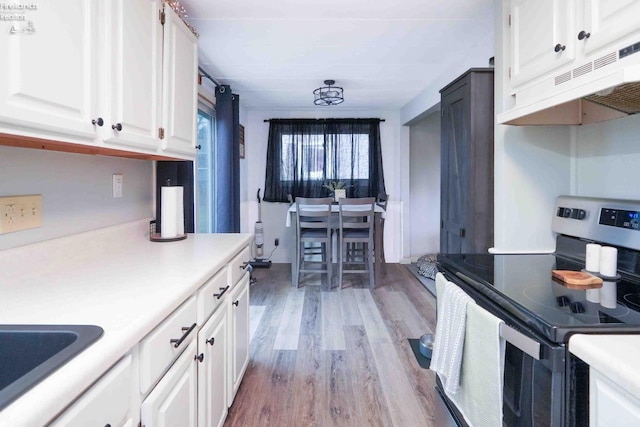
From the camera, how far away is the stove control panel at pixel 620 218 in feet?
4.16

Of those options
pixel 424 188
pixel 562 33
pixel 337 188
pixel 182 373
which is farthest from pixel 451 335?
pixel 424 188

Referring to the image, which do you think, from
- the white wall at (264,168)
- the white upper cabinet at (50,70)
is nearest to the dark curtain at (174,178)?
the white upper cabinet at (50,70)

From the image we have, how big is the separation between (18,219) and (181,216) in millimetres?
853

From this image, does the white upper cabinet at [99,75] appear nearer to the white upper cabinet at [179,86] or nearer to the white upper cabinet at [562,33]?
the white upper cabinet at [179,86]

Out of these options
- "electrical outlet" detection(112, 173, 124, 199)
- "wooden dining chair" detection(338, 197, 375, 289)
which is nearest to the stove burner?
"electrical outlet" detection(112, 173, 124, 199)

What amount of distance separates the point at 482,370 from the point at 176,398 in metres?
0.91

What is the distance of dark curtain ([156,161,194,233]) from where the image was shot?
2180mm

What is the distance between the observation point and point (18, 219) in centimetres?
121

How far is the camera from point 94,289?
3.48 ft

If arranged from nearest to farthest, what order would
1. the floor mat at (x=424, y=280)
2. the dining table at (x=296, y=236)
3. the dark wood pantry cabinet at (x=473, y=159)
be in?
the dark wood pantry cabinet at (x=473, y=159), the floor mat at (x=424, y=280), the dining table at (x=296, y=236)

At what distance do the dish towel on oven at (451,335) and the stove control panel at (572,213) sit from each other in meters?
0.71

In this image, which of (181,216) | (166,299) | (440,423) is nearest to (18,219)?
(166,299)

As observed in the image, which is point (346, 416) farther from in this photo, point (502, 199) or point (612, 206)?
point (612, 206)

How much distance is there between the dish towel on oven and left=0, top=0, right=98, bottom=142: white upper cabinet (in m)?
1.36
